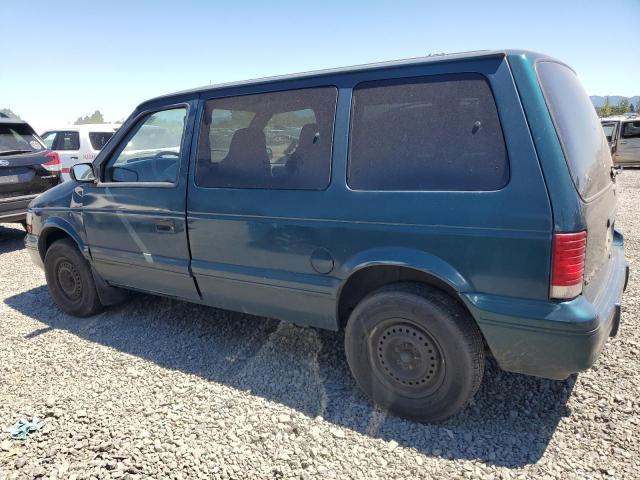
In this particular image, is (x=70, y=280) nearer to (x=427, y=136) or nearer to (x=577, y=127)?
(x=427, y=136)

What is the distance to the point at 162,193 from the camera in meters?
3.24

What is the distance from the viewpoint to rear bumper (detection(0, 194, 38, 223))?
20.7ft

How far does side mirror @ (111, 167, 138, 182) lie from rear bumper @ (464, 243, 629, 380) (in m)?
2.78

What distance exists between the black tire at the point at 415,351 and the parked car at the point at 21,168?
6070 millimetres

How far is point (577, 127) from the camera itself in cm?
231

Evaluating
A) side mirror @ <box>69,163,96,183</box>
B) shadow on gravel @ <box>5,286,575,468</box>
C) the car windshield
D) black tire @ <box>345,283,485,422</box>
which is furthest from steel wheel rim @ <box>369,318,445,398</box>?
the car windshield

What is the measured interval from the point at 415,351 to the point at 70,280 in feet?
11.0

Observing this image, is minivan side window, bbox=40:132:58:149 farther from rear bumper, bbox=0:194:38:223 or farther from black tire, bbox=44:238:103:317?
black tire, bbox=44:238:103:317

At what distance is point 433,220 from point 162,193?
202 cm

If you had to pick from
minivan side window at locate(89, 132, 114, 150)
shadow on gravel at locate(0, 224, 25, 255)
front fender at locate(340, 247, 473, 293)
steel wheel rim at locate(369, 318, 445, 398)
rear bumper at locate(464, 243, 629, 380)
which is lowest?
shadow on gravel at locate(0, 224, 25, 255)

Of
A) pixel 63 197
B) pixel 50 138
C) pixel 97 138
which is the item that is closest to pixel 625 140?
pixel 97 138

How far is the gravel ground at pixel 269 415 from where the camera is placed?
2.24 meters

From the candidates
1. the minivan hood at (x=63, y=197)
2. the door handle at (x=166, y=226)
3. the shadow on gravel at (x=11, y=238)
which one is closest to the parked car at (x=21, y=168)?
the shadow on gravel at (x=11, y=238)

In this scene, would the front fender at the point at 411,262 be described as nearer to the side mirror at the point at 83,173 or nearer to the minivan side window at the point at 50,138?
the side mirror at the point at 83,173
